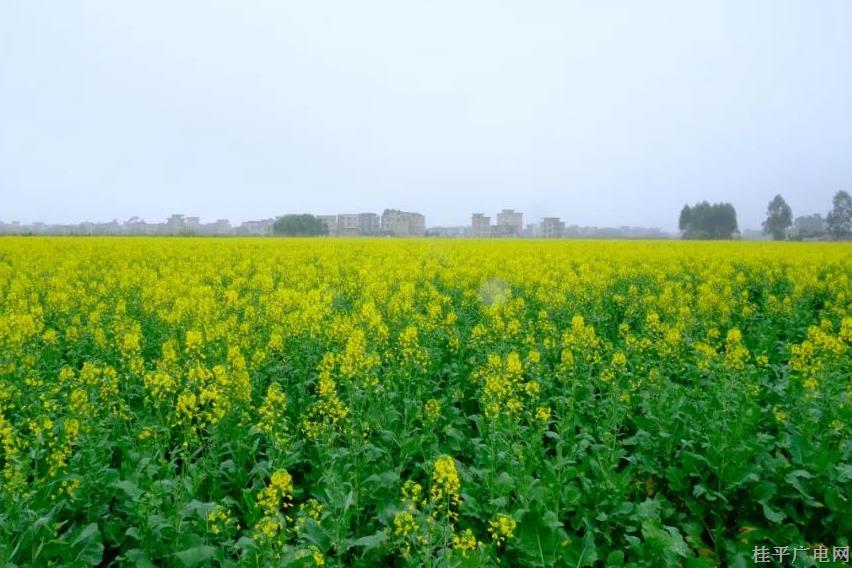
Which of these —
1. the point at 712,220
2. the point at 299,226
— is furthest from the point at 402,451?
the point at 712,220

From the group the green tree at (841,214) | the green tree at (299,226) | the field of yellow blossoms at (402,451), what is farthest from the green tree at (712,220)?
the field of yellow blossoms at (402,451)

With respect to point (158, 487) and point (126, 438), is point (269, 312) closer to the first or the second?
point (126, 438)

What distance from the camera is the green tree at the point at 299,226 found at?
8006 centimetres

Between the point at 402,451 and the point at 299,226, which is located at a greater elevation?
the point at 299,226

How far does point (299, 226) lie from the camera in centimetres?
8031

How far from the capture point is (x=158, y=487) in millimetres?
3400

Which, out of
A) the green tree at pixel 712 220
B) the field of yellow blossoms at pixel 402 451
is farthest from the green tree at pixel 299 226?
the field of yellow blossoms at pixel 402 451

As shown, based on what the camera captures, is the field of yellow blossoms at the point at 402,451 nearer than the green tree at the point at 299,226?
Yes

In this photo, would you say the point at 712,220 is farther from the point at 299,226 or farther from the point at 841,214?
the point at 299,226

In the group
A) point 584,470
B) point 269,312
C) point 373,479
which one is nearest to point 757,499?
point 584,470

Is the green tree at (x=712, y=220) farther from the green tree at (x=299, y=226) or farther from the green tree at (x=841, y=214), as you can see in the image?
the green tree at (x=299, y=226)

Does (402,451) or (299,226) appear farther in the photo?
(299,226)

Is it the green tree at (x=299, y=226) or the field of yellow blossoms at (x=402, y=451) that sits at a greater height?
the green tree at (x=299, y=226)

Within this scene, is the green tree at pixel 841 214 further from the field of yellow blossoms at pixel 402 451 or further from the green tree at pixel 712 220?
the field of yellow blossoms at pixel 402 451
